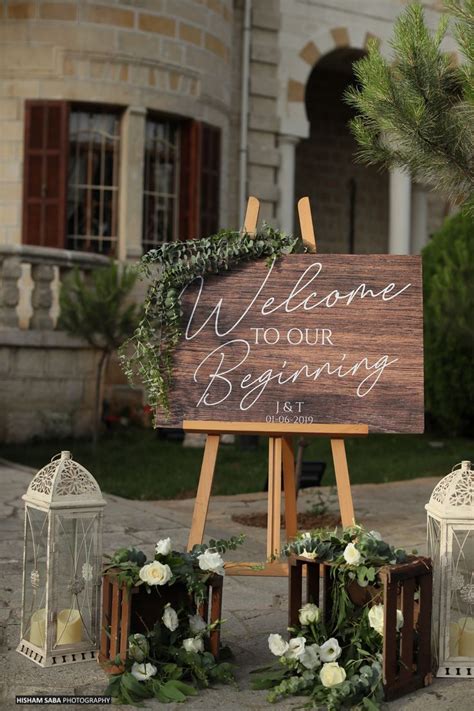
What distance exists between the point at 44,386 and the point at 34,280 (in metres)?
1.09

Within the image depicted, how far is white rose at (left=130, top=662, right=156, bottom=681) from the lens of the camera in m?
3.59

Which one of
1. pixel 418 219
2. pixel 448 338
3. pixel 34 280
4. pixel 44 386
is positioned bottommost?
pixel 44 386

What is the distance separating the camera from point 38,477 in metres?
3.99

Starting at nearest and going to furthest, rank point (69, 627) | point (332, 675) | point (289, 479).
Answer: point (332, 675), point (69, 627), point (289, 479)

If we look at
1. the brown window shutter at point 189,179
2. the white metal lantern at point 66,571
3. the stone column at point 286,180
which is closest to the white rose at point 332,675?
the white metal lantern at point 66,571

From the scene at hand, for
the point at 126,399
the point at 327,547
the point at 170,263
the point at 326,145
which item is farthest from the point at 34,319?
the point at 326,145

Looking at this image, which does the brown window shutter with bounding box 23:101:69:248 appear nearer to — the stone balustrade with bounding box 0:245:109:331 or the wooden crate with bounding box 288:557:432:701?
the stone balustrade with bounding box 0:245:109:331

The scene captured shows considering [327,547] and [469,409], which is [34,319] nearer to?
[469,409]

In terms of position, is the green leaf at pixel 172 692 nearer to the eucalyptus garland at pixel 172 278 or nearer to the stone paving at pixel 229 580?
the stone paving at pixel 229 580

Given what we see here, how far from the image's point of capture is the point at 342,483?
4914 mm

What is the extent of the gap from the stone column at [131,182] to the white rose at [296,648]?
29.3 ft

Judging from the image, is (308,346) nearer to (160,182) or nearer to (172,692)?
(172,692)

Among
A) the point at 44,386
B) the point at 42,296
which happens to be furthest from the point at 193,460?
the point at 42,296

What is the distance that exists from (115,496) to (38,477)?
12.5 ft
